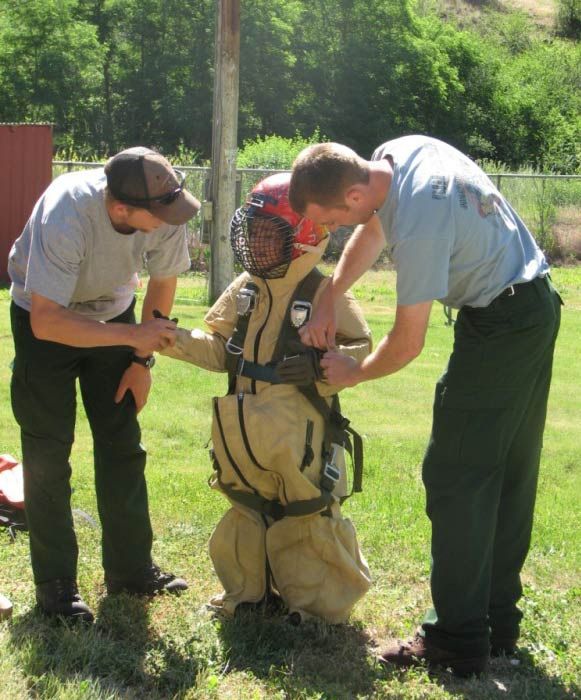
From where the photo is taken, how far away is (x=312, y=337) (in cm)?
399

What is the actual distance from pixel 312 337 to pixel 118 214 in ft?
3.00

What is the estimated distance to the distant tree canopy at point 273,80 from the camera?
35531mm

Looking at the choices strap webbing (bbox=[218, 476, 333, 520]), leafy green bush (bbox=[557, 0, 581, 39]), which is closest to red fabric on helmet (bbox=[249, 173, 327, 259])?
strap webbing (bbox=[218, 476, 333, 520])

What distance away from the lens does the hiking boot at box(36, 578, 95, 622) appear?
4.18 meters

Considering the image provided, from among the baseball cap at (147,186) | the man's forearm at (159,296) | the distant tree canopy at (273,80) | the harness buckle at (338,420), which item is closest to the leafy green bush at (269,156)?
the distant tree canopy at (273,80)

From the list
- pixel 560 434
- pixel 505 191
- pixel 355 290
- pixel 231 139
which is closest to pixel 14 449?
pixel 560 434

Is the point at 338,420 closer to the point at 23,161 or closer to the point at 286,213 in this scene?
the point at 286,213

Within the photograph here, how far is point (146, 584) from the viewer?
14.8 feet

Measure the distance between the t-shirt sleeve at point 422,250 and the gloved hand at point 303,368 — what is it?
670 mm

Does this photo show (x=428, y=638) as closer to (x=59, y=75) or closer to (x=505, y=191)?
(x=505, y=191)

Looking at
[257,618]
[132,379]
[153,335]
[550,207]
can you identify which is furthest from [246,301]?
[550,207]

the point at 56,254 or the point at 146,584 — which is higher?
the point at 56,254

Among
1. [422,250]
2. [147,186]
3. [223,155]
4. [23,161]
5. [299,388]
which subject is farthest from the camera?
[23,161]

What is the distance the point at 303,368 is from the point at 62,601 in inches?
56.7
